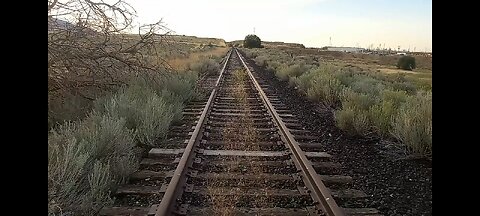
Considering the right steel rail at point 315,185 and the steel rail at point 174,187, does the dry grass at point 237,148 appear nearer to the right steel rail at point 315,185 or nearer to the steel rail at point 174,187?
the steel rail at point 174,187

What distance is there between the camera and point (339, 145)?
25.6 ft

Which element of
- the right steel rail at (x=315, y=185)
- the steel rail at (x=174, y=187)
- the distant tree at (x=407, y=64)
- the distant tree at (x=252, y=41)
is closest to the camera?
the steel rail at (x=174, y=187)

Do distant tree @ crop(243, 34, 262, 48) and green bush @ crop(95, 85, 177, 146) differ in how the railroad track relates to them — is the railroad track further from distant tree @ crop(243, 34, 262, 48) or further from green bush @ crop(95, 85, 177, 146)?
distant tree @ crop(243, 34, 262, 48)

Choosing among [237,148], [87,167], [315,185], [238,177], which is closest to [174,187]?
[238,177]

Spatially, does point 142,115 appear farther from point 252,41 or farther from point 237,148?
point 252,41

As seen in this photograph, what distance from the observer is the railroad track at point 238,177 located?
462cm

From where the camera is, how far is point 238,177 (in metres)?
5.67

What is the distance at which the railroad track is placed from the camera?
15.2 ft

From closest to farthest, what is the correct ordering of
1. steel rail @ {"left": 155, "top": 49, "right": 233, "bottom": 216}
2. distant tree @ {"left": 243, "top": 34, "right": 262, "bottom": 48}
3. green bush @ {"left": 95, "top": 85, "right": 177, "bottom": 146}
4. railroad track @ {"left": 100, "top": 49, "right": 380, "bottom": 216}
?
steel rail @ {"left": 155, "top": 49, "right": 233, "bottom": 216}
railroad track @ {"left": 100, "top": 49, "right": 380, "bottom": 216}
green bush @ {"left": 95, "top": 85, "right": 177, "bottom": 146}
distant tree @ {"left": 243, "top": 34, "right": 262, "bottom": 48}

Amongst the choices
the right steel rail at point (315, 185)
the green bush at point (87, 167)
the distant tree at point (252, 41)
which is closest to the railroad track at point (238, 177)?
the right steel rail at point (315, 185)

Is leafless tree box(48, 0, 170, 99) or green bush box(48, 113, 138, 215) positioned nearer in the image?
green bush box(48, 113, 138, 215)

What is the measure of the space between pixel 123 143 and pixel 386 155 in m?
3.95

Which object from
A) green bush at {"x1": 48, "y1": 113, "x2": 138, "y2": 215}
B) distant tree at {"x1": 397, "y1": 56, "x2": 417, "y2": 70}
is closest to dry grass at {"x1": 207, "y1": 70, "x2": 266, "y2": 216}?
green bush at {"x1": 48, "y1": 113, "x2": 138, "y2": 215}
